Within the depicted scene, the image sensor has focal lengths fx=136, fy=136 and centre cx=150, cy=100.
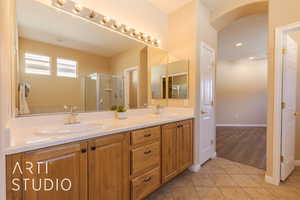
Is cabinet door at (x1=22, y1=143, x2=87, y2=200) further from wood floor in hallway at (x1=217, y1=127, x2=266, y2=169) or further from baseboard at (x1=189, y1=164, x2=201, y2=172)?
wood floor in hallway at (x1=217, y1=127, x2=266, y2=169)

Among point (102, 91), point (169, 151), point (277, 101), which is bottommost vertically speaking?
point (169, 151)

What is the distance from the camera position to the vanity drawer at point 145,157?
140cm

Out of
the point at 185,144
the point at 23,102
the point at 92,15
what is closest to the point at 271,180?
the point at 185,144

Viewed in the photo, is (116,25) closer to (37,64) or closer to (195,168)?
(37,64)

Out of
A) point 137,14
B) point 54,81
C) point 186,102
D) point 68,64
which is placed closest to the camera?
point 54,81

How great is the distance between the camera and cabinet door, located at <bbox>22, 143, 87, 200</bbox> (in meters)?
0.86

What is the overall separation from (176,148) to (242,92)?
5078 millimetres

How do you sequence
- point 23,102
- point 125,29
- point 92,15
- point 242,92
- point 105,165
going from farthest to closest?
point 242,92
point 125,29
point 92,15
point 23,102
point 105,165

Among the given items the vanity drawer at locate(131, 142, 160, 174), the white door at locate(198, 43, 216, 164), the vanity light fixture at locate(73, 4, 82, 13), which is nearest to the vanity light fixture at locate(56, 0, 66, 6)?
the vanity light fixture at locate(73, 4, 82, 13)

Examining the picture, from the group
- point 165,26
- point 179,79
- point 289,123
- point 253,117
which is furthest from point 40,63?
point 253,117

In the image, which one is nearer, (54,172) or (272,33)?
(54,172)

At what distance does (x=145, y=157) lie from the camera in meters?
1.50

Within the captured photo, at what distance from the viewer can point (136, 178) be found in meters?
1.41

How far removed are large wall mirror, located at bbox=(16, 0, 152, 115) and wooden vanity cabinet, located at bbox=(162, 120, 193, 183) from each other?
0.75 metres
